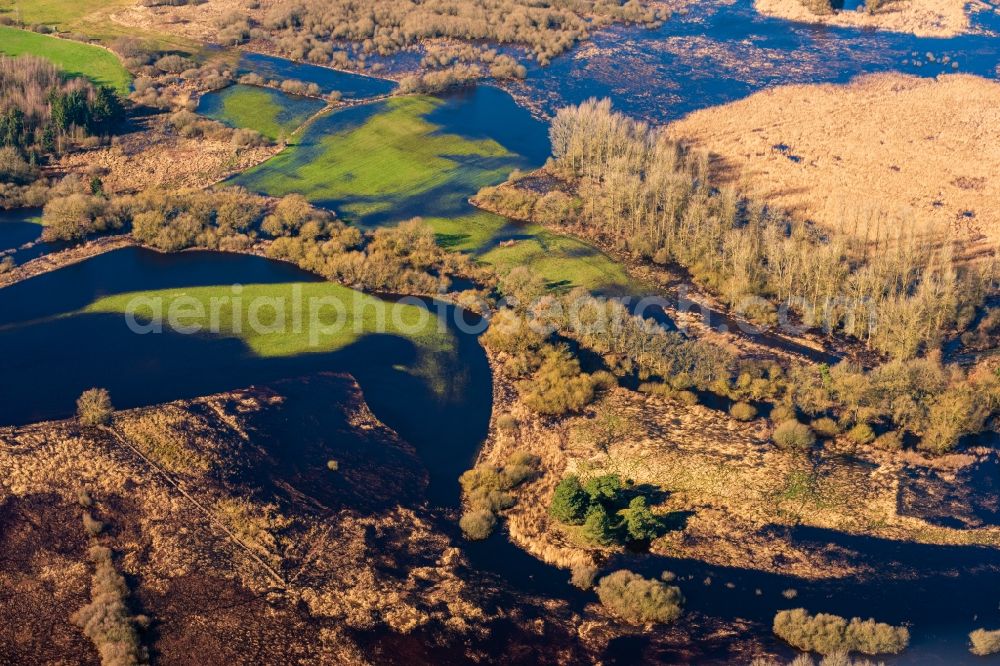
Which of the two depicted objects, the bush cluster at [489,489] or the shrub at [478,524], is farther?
the bush cluster at [489,489]

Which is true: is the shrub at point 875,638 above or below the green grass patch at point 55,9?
below

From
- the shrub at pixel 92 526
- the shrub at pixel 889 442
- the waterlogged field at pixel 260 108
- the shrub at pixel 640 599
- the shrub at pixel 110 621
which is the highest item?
the waterlogged field at pixel 260 108

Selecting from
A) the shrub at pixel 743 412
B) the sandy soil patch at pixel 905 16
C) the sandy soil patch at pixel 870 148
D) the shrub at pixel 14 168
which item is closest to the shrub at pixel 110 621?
the shrub at pixel 743 412

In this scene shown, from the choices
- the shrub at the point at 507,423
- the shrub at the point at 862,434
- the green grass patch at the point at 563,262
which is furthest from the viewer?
the green grass patch at the point at 563,262

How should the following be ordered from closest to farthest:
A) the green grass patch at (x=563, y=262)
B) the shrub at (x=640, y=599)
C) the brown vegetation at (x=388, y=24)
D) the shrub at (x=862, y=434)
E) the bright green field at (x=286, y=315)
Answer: the shrub at (x=640, y=599), the shrub at (x=862, y=434), the bright green field at (x=286, y=315), the green grass patch at (x=563, y=262), the brown vegetation at (x=388, y=24)

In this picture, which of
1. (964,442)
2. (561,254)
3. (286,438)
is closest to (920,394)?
(964,442)

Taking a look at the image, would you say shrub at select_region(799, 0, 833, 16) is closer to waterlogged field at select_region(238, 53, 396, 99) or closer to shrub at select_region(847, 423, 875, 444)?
waterlogged field at select_region(238, 53, 396, 99)

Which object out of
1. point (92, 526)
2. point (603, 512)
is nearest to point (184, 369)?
point (92, 526)

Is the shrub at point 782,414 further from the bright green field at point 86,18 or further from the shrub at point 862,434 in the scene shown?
the bright green field at point 86,18

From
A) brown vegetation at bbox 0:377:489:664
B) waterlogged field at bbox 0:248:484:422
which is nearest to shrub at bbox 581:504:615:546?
brown vegetation at bbox 0:377:489:664

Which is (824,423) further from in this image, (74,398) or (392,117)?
(392,117)
